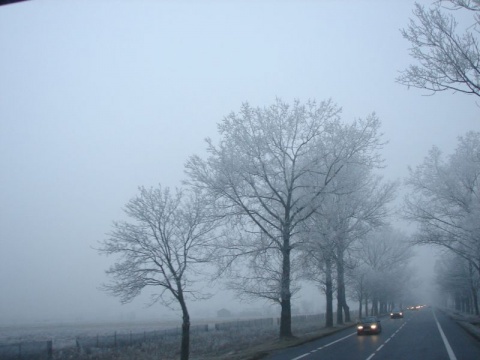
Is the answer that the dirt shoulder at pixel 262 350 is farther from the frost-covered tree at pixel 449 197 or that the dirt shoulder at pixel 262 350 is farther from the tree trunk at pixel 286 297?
the frost-covered tree at pixel 449 197

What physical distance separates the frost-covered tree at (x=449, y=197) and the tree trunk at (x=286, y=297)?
9.64 meters

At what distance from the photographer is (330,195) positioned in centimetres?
2872

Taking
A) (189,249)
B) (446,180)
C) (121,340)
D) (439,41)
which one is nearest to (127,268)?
(189,249)

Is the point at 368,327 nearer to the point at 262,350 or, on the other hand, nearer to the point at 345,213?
the point at 345,213

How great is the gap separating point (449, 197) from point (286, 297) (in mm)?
13094

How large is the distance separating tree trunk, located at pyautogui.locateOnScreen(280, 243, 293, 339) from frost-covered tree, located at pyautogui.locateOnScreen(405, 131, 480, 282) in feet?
31.6

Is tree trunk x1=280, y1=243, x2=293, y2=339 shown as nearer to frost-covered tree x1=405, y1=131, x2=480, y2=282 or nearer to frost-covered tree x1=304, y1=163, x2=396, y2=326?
frost-covered tree x1=304, y1=163, x2=396, y2=326

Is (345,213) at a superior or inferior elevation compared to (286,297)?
superior

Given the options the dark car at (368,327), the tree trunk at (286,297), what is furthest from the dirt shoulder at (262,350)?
the dark car at (368,327)

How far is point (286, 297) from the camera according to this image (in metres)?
26.1

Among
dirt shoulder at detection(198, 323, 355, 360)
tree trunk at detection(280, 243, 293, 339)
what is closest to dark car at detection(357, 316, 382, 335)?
dirt shoulder at detection(198, 323, 355, 360)

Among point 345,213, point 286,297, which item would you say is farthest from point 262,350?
point 345,213

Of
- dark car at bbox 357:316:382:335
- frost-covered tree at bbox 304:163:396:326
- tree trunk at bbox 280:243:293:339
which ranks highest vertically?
frost-covered tree at bbox 304:163:396:326

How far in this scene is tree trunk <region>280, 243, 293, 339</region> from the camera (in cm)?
2575
